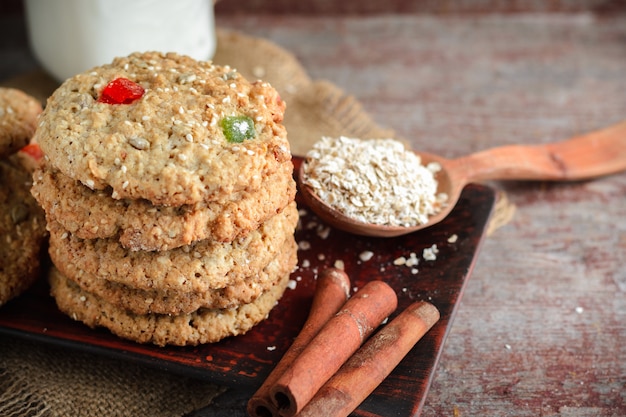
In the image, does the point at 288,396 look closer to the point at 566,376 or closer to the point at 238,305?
the point at 238,305

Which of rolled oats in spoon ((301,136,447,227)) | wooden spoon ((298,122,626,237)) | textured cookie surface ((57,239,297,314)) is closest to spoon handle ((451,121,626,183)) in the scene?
wooden spoon ((298,122,626,237))

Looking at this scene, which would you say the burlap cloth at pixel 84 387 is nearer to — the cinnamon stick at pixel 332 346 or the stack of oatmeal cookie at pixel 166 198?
the stack of oatmeal cookie at pixel 166 198

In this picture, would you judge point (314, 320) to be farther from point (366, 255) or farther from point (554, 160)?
point (554, 160)

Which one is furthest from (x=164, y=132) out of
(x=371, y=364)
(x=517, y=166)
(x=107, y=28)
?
(x=517, y=166)

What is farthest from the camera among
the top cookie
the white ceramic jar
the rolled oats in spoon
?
the white ceramic jar

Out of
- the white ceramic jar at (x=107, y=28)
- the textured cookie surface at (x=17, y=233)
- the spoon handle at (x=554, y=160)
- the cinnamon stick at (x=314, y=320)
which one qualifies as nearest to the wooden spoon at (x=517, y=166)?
the spoon handle at (x=554, y=160)

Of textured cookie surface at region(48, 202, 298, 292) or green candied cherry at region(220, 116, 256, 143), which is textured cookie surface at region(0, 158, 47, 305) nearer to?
textured cookie surface at region(48, 202, 298, 292)
